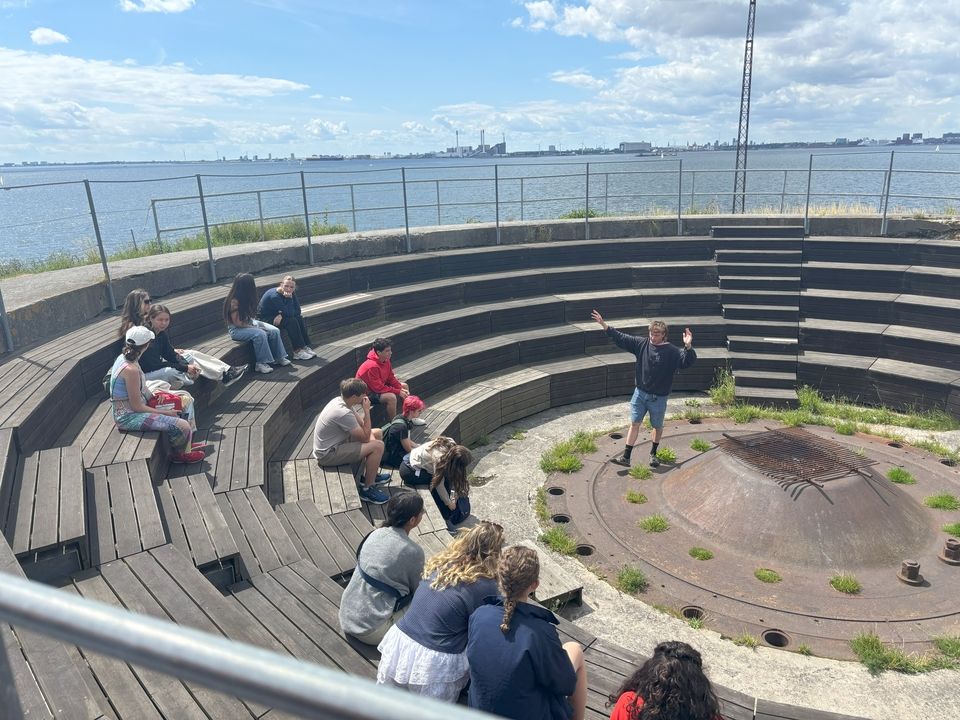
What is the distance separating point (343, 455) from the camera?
7102 millimetres

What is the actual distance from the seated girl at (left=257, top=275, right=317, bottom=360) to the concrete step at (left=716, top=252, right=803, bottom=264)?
8.50 metres

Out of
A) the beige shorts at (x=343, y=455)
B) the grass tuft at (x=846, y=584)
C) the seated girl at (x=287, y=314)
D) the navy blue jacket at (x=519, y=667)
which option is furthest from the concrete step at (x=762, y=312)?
the navy blue jacket at (x=519, y=667)

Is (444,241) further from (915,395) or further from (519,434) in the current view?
(915,395)

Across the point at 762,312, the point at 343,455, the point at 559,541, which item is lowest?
the point at 559,541

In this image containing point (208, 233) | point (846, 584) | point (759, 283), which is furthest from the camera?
point (759, 283)

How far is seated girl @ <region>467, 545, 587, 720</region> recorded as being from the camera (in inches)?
124

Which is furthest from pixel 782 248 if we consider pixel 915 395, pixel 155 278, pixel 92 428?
pixel 92 428

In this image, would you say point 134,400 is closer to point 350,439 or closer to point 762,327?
point 350,439

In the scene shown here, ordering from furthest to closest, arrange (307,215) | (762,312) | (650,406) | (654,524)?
(307,215), (762,312), (650,406), (654,524)

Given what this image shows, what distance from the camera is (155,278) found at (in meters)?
10.1

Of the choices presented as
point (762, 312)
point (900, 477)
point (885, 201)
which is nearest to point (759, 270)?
point (762, 312)

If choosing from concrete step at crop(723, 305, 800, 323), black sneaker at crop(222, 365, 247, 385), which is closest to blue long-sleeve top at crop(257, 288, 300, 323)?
black sneaker at crop(222, 365, 247, 385)

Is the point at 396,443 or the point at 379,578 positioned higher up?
the point at 379,578

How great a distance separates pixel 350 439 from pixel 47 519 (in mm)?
3003
